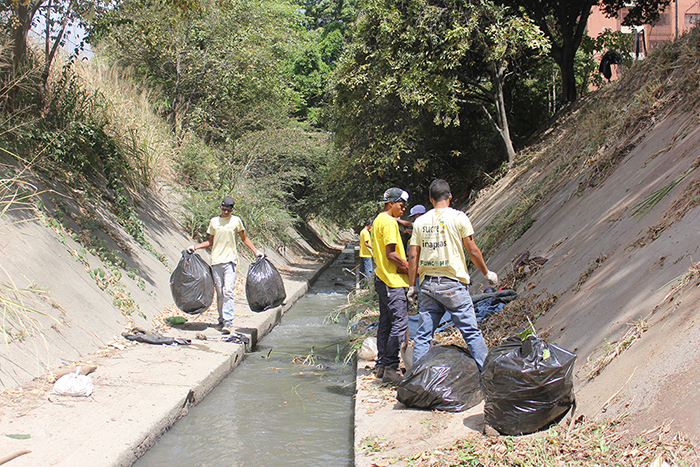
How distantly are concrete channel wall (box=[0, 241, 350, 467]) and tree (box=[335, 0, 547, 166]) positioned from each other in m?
9.48

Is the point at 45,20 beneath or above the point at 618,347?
above

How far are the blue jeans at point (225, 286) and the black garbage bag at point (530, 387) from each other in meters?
5.06

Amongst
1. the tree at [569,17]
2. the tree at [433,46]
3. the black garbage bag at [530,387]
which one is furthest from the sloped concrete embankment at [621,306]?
the tree at [569,17]

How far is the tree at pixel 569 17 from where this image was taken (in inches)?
613

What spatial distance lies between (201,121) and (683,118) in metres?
16.3

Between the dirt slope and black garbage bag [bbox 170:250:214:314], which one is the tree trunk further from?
black garbage bag [bbox 170:250:214:314]

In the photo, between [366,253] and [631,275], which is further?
[366,253]

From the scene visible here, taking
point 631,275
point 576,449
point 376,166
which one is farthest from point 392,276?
point 376,166

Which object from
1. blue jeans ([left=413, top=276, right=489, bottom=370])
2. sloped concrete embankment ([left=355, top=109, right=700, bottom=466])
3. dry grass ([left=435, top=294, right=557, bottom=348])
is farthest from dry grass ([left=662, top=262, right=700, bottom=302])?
dry grass ([left=435, top=294, right=557, bottom=348])

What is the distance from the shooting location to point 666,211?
526 centimetres

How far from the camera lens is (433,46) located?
14367 mm

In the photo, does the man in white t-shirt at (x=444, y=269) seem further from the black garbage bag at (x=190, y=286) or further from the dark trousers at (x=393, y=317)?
the black garbage bag at (x=190, y=286)

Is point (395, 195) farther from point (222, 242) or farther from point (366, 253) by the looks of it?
point (366, 253)

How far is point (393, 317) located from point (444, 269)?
112 cm
